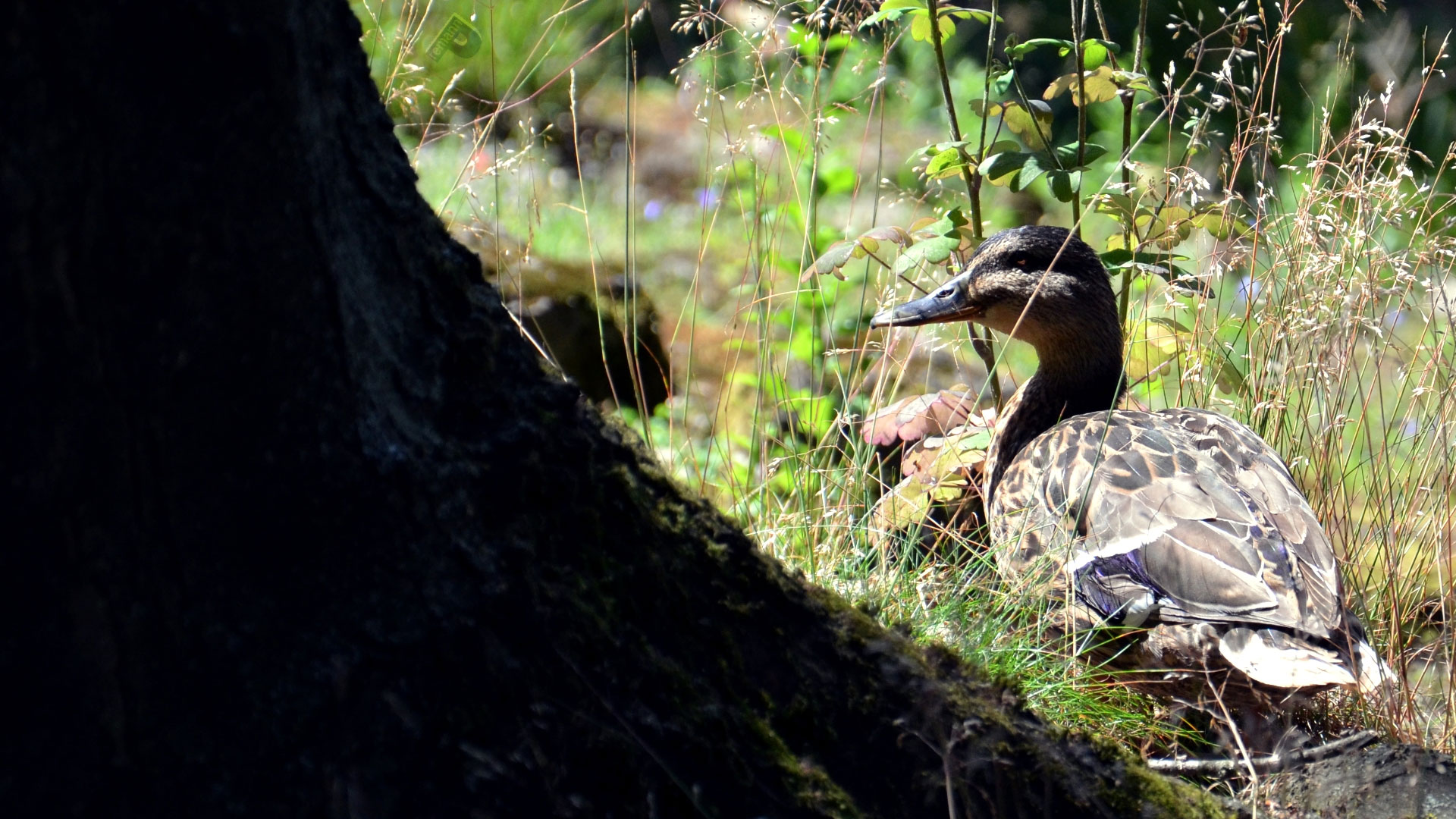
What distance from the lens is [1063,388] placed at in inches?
146

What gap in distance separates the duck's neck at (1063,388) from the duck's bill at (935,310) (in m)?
0.36

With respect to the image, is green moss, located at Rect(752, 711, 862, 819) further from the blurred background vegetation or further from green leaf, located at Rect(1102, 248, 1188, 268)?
green leaf, located at Rect(1102, 248, 1188, 268)

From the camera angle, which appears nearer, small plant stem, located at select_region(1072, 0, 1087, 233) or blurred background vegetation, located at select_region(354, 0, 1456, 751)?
blurred background vegetation, located at select_region(354, 0, 1456, 751)

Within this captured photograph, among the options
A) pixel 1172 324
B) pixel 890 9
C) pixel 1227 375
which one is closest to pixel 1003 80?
pixel 890 9

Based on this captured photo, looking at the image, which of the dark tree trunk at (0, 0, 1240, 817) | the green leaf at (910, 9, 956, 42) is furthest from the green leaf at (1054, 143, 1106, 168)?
the dark tree trunk at (0, 0, 1240, 817)

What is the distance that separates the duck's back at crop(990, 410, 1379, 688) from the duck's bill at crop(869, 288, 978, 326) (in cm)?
48

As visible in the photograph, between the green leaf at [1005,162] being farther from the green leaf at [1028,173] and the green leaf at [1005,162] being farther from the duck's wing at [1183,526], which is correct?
the duck's wing at [1183,526]

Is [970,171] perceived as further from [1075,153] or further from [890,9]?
[890,9]

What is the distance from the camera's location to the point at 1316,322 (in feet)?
9.39

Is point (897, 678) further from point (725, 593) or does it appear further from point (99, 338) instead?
point (99, 338)

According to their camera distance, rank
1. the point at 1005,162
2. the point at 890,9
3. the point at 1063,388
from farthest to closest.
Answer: the point at 1063,388
the point at 1005,162
the point at 890,9

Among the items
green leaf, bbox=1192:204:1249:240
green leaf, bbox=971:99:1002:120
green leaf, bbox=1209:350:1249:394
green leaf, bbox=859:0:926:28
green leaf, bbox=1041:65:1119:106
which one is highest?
green leaf, bbox=859:0:926:28

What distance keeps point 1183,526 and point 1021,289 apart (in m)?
0.85

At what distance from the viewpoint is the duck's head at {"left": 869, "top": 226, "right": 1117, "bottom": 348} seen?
343 centimetres
